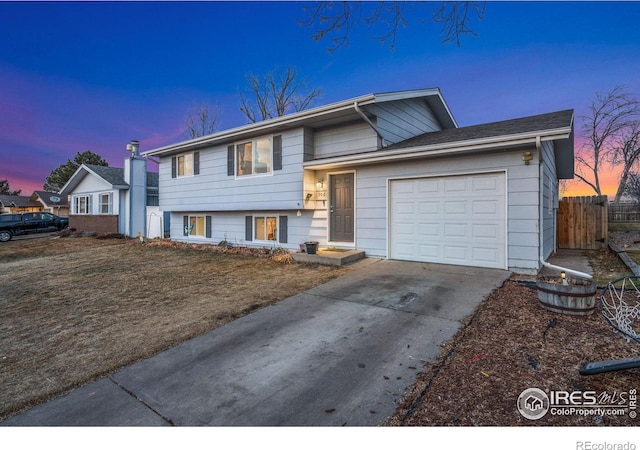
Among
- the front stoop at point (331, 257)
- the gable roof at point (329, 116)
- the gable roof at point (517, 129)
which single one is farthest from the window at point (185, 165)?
the gable roof at point (517, 129)

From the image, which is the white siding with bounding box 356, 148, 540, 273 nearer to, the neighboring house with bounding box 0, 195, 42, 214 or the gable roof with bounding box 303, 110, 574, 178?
the gable roof with bounding box 303, 110, 574, 178

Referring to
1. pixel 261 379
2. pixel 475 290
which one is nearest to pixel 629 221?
pixel 475 290

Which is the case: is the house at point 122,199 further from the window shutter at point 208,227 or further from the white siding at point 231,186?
the window shutter at point 208,227

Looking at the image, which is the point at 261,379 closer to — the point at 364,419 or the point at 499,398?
the point at 364,419

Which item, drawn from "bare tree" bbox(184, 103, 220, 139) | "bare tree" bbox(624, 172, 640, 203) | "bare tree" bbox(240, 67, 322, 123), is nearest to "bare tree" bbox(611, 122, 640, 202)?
"bare tree" bbox(624, 172, 640, 203)

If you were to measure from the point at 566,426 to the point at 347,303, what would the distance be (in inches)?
115

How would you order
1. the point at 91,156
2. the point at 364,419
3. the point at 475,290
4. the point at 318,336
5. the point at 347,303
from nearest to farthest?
1. the point at 364,419
2. the point at 318,336
3. the point at 347,303
4. the point at 475,290
5. the point at 91,156

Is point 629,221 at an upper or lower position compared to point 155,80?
lower

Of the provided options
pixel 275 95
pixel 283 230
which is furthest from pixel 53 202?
pixel 283 230

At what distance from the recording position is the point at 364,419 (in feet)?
6.81

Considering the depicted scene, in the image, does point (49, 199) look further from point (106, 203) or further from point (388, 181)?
point (388, 181)

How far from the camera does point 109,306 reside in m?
4.91

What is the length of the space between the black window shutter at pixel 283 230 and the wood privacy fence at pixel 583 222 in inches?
386

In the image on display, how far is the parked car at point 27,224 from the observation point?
1725 cm
